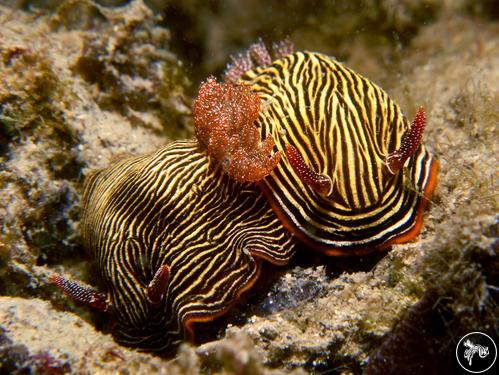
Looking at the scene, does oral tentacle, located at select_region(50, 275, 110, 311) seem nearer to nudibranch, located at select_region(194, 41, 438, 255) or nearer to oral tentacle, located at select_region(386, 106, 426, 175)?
nudibranch, located at select_region(194, 41, 438, 255)

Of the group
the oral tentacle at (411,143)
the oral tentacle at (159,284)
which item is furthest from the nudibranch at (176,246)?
the oral tentacle at (411,143)

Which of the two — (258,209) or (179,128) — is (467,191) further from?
(179,128)

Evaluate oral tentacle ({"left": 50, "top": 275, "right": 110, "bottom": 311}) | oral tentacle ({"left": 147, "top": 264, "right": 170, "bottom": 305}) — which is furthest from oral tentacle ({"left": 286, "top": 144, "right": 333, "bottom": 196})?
oral tentacle ({"left": 50, "top": 275, "right": 110, "bottom": 311})

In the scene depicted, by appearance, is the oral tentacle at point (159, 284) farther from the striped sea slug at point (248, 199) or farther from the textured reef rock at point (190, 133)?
the textured reef rock at point (190, 133)

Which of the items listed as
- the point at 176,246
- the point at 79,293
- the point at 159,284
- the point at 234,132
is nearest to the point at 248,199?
the point at 234,132

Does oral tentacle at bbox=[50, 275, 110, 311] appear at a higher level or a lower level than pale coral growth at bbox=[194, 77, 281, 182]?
lower

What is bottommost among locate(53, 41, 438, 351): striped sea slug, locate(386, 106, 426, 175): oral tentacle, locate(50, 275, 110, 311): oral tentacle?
locate(50, 275, 110, 311): oral tentacle
